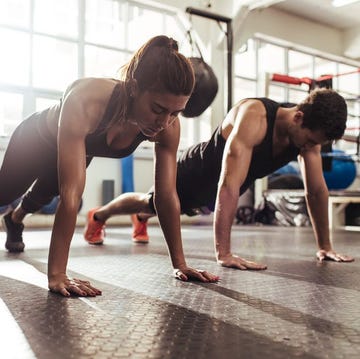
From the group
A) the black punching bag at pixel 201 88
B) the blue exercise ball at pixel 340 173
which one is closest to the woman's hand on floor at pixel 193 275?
the black punching bag at pixel 201 88

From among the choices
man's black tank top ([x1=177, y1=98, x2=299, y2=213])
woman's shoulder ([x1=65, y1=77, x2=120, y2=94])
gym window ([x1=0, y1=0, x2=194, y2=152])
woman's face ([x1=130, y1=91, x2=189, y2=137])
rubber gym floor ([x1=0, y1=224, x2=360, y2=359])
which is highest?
gym window ([x1=0, y1=0, x2=194, y2=152])

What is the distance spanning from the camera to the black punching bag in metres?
4.11

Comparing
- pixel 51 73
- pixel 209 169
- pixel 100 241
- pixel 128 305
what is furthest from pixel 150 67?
pixel 51 73

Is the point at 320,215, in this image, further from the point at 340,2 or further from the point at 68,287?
the point at 340,2

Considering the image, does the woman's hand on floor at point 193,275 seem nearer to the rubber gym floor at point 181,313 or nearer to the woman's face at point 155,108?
the rubber gym floor at point 181,313

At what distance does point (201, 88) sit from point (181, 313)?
3.25 m

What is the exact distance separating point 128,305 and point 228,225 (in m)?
0.74

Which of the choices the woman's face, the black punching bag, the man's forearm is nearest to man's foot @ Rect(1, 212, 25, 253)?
the woman's face

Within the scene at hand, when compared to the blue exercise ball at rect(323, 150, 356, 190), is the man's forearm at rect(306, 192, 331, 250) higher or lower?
lower

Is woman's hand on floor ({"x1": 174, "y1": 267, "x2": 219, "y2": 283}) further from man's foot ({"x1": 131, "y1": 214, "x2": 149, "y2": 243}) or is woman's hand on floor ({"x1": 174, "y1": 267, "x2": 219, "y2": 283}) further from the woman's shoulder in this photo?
man's foot ({"x1": 131, "y1": 214, "x2": 149, "y2": 243})

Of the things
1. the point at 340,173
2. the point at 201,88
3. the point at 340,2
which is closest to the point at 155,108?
the point at 201,88

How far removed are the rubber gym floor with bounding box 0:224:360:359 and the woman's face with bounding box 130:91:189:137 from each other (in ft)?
1.52

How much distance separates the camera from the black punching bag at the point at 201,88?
4.11 meters

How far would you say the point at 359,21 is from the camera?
723cm
